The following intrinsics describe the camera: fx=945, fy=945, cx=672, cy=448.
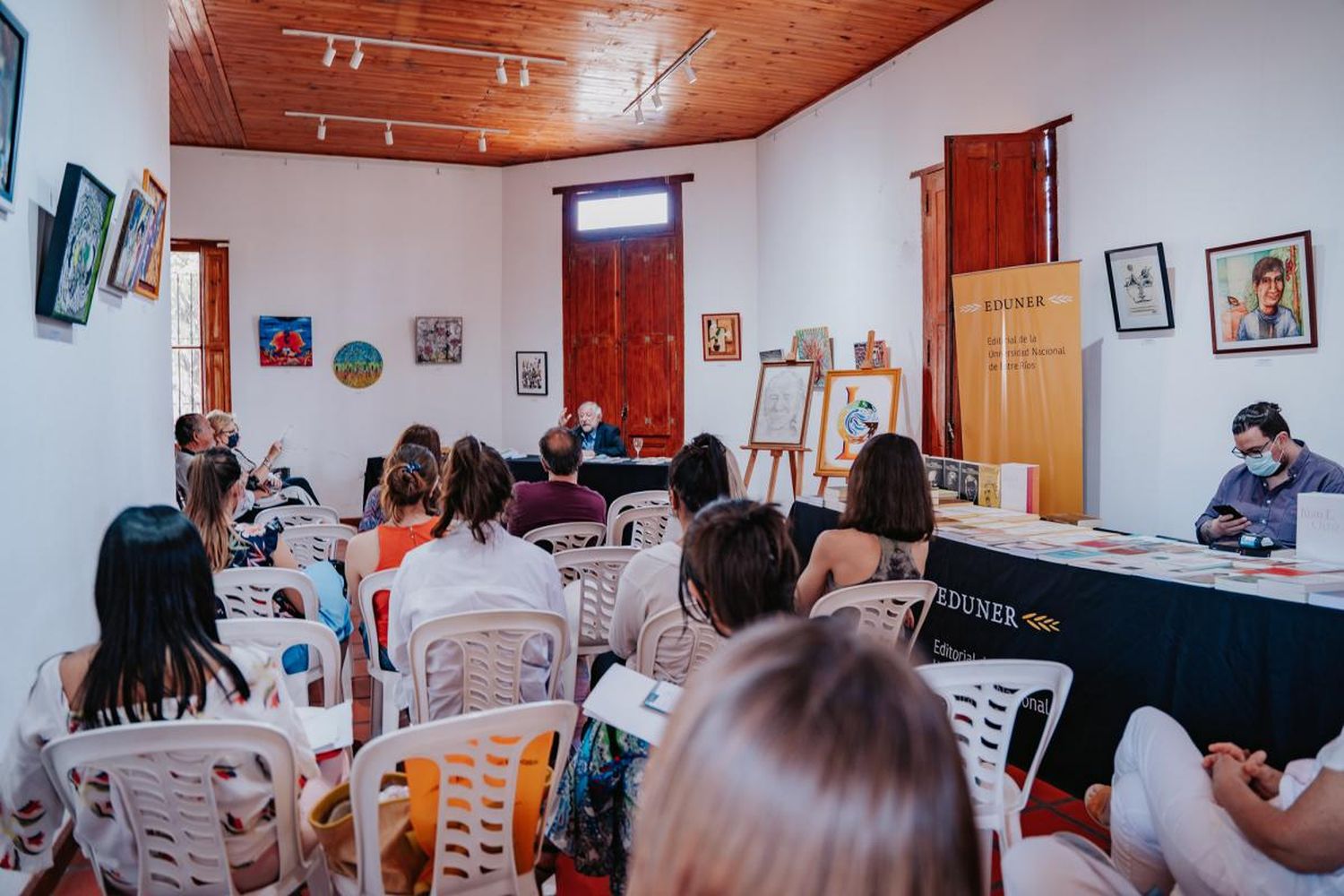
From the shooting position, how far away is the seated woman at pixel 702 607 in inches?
82.7

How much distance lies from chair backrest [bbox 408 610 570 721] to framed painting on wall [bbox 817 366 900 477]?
4761 mm

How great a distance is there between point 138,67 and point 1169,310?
545 centimetres

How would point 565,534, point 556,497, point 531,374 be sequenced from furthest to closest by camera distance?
1. point 531,374
2. point 556,497
3. point 565,534

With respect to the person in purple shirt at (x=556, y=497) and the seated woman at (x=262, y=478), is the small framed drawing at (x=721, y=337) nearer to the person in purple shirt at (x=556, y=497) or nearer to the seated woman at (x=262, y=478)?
the seated woman at (x=262, y=478)

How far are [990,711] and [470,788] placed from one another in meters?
1.31

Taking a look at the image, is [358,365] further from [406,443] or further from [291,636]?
[291,636]

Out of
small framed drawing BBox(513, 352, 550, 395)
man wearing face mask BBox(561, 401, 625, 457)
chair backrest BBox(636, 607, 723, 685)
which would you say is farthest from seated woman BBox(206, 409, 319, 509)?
chair backrest BBox(636, 607, 723, 685)

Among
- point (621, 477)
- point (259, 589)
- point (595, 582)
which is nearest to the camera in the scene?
point (259, 589)

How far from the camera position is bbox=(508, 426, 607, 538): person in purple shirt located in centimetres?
480

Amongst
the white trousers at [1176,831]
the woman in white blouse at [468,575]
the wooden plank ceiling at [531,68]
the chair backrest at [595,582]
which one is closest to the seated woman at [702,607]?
the woman in white blouse at [468,575]

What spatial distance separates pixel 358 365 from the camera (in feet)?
34.7

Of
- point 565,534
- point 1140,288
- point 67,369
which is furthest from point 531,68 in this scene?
point 67,369

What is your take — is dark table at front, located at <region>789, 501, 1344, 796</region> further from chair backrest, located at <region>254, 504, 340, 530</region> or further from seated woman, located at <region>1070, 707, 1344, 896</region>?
chair backrest, located at <region>254, 504, 340, 530</region>

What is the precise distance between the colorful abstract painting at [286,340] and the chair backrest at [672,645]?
8607 mm
